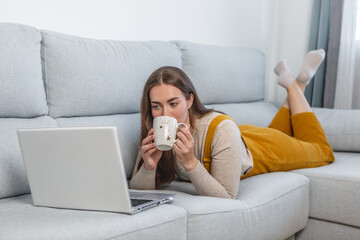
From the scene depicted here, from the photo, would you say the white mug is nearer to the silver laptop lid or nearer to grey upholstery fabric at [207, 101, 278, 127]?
the silver laptop lid

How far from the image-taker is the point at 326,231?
1.85 metres

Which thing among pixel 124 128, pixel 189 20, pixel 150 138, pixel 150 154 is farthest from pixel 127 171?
pixel 189 20

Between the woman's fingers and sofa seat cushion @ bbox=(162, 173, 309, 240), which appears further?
the woman's fingers

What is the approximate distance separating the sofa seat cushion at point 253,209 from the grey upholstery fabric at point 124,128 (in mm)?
210

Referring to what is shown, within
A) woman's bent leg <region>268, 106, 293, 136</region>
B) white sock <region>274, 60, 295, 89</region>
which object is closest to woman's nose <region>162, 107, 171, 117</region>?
woman's bent leg <region>268, 106, 293, 136</region>

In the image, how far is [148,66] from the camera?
206 centimetres

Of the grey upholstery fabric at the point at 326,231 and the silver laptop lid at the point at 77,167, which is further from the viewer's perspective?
the grey upholstery fabric at the point at 326,231

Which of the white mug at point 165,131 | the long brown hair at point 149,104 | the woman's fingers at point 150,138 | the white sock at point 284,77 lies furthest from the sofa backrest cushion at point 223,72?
the white mug at point 165,131

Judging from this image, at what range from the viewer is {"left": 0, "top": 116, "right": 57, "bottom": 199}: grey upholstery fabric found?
1476 millimetres

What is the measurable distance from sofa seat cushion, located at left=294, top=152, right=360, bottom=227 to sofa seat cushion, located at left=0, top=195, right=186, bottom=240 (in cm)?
78

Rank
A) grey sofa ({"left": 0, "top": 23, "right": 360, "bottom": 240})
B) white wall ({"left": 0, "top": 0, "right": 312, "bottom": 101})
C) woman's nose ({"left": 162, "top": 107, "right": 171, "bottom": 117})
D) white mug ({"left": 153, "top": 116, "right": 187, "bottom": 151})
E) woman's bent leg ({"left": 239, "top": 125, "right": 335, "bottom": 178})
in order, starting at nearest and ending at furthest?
grey sofa ({"left": 0, "top": 23, "right": 360, "bottom": 240}) < white mug ({"left": 153, "top": 116, "right": 187, "bottom": 151}) < woman's nose ({"left": 162, "top": 107, "right": 171, "bottom": 117}) < woman's bent leg ({"left": 239, "top": 125, "right": 335, "bottom": 178}) < white wall ({"left": 0, "top": 0, "right": 312, "bottom": 101})

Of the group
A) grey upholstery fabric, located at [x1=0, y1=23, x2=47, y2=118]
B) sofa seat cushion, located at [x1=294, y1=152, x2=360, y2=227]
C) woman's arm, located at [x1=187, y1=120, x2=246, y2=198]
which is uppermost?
grey upholstery fabric, located at [x1=0, y1=23, x2=47, y2=118]

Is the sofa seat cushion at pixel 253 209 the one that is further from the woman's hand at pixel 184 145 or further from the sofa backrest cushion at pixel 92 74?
the sofa backrest cushion at pixel 92 74

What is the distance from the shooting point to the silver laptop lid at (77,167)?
3.80 feet
